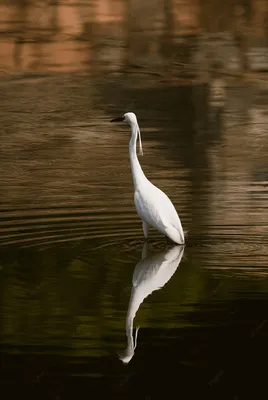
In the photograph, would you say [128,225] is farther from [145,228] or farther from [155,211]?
[155,211]

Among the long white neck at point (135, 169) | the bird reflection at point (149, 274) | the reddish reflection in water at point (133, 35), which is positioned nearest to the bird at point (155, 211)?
the long white neck at point (135, 169)

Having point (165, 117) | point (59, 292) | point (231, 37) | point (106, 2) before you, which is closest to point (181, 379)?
point (59, 292)

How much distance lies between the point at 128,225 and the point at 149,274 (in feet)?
8.49

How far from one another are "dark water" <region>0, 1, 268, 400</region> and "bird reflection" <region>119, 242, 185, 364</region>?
3cm

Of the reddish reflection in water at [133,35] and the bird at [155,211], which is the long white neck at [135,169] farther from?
the reddish reflection in water at [133,35]

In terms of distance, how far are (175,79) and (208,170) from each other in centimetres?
1016

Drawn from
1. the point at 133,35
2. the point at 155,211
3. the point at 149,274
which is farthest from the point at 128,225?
the point at 133,35

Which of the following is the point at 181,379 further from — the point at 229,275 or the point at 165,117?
the point at 165,117

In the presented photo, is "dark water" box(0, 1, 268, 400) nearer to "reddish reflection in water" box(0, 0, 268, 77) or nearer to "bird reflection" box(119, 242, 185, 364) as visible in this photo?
"bird reflection" box(119, 242, 185, 364)

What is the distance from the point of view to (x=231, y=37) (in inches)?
1407

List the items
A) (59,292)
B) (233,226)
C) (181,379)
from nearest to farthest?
1. (181,379)
2. (59,292)
3. (233,226)

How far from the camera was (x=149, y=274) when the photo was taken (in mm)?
12922

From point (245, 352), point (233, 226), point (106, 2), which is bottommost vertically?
point (106, 2)

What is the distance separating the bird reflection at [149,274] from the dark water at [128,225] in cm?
3
